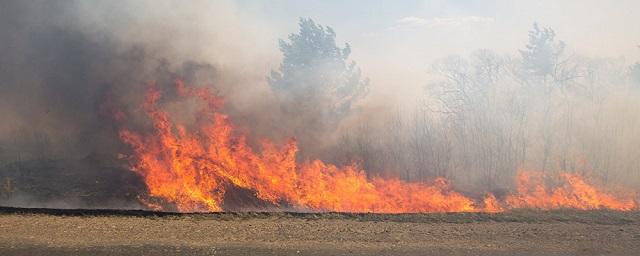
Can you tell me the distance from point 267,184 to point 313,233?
7778mm

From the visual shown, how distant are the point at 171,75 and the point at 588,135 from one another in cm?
Answer: 2524

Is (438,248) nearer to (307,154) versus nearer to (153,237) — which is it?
(153,237)

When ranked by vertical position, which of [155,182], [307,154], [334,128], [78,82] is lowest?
[155,182]

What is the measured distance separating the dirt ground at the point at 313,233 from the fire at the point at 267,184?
14.5 feet

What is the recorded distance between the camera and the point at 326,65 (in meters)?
26.9

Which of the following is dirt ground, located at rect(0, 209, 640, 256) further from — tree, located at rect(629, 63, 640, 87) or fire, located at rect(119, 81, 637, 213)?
tree, located at rect(629, 63, 640, 87)

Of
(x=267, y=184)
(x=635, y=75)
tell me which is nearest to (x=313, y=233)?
(x=267, y=184)

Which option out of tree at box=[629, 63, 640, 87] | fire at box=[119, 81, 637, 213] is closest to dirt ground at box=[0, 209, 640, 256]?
fire at box=[119, 81, 637, 213]

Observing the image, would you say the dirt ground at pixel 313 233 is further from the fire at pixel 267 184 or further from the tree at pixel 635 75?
the tree at pixel 635 75

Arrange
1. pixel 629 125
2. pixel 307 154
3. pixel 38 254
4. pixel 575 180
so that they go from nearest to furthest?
pixel 38 254, pixel 575 180, pixel 307 154, pixel 629 125

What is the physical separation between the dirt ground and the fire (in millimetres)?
4411

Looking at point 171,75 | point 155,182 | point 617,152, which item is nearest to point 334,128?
point 171,75

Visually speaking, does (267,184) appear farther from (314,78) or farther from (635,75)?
(635,75)

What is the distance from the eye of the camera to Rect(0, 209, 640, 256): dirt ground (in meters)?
9.45
